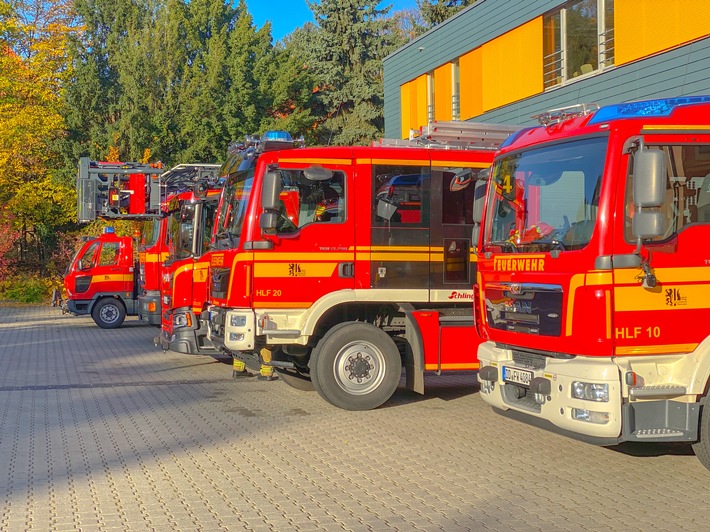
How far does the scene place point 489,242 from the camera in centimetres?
798

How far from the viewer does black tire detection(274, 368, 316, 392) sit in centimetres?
1155

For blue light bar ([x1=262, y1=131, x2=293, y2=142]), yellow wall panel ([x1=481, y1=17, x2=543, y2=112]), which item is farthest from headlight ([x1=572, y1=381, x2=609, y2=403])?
yellow wall panel ([x1=481, y1=17, x2=543, y2=112])

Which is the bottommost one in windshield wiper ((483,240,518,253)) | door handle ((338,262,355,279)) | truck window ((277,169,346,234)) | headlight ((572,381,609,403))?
headlight ((572,381,609,403))

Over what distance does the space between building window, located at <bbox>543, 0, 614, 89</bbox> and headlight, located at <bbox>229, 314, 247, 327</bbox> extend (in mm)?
9974

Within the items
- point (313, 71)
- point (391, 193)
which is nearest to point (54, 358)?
point (391, 193)

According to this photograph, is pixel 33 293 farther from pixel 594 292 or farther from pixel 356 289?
pixel 594 292

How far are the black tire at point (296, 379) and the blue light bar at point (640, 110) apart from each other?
5915mm

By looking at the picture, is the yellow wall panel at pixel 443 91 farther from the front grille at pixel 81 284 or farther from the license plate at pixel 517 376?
the license plate at pixel 517 376

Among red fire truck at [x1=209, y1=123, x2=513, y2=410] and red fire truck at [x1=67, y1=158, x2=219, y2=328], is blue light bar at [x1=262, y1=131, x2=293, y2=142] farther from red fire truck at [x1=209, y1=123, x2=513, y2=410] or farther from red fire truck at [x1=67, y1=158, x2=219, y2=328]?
red fire truck at [x1=67, y1=158, x2=219, y2=328]

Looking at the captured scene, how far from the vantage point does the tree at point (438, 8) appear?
140ft

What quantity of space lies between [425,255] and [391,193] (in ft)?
2.77

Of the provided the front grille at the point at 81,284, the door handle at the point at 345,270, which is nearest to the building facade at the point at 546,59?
the door handle at the point at 345,270

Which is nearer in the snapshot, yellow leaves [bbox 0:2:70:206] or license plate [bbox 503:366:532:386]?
license plate [bbox 503:366:532:386]

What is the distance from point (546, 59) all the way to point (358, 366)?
10818mm
